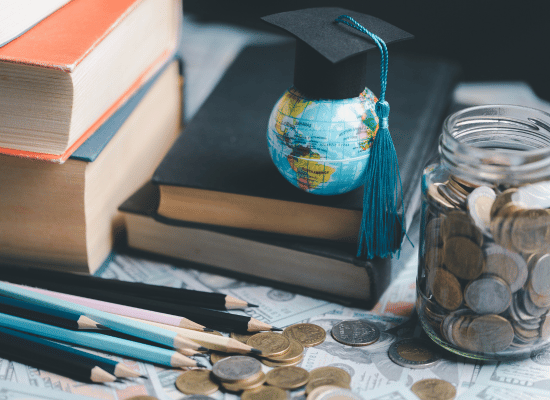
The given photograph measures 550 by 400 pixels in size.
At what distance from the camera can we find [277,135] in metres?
0.73

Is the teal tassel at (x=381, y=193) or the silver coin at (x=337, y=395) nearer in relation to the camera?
the silver coin at (x=337, y=395)

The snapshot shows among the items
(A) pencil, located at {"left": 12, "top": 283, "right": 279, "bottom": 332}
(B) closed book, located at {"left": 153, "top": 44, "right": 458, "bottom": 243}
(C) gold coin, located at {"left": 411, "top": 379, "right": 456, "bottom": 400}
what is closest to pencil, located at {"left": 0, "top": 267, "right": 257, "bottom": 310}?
(A) pencil, located at {"left": 12, "top": 283, "right": 279, "bottom": 332}

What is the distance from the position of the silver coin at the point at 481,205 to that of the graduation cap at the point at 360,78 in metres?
0.13

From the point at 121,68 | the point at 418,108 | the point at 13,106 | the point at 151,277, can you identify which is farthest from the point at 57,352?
the point at 418,108

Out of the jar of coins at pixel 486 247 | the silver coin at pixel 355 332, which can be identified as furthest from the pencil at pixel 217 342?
the jar of coins at pixel 486 247

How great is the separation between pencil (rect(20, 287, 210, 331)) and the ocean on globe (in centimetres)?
22

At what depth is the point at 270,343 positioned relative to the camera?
26.4 inches

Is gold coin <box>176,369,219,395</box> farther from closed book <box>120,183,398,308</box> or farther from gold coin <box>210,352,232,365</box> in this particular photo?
closed book <box>120,183,398,308</box>

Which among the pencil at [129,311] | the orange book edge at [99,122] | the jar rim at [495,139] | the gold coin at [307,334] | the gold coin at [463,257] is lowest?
the gold coin at [307,334]

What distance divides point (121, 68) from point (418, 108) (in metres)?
0.49

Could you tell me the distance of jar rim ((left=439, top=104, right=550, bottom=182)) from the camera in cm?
59

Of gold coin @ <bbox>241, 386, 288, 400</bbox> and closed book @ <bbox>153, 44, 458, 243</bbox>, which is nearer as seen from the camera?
gold coin @ <bbox>241, 386, 288, 400</bbox>

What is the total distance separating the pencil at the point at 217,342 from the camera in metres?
0.64

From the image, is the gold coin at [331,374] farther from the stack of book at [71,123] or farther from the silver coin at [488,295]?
the stack of book at [71,123]
